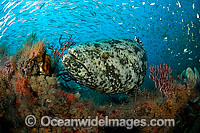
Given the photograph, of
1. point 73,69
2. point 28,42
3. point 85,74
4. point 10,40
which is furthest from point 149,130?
point 10,40

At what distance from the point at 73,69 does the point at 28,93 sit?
3.64ft

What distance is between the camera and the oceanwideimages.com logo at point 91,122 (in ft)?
7.95

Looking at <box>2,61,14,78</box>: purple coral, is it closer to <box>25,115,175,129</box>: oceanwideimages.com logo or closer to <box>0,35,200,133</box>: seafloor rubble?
<box>0,35,200,133</box>: seafloor rubble

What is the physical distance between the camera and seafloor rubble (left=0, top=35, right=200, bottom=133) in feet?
8.20

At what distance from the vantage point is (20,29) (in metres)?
16.2

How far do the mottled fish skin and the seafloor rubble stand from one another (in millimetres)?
499

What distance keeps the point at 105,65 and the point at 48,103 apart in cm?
161

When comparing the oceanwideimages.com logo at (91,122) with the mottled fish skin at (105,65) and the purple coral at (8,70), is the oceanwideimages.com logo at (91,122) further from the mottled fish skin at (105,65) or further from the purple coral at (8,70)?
the purple coral at (8,70)

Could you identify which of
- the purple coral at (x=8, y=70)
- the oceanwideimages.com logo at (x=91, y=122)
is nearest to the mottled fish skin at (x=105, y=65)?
the oceanwideimages.com logo at (x=91, y=122)

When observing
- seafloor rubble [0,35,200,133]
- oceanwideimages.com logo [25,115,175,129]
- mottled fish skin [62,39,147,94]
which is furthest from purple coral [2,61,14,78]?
mottled fish skin [62,39,147,94]

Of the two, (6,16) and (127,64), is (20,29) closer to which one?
(6,16)

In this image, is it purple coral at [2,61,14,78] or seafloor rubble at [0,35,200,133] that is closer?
seafloor rubble at [0,35,200,133]

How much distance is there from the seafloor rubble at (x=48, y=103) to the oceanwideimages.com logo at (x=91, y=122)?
7 cm

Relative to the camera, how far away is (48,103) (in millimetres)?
2504
